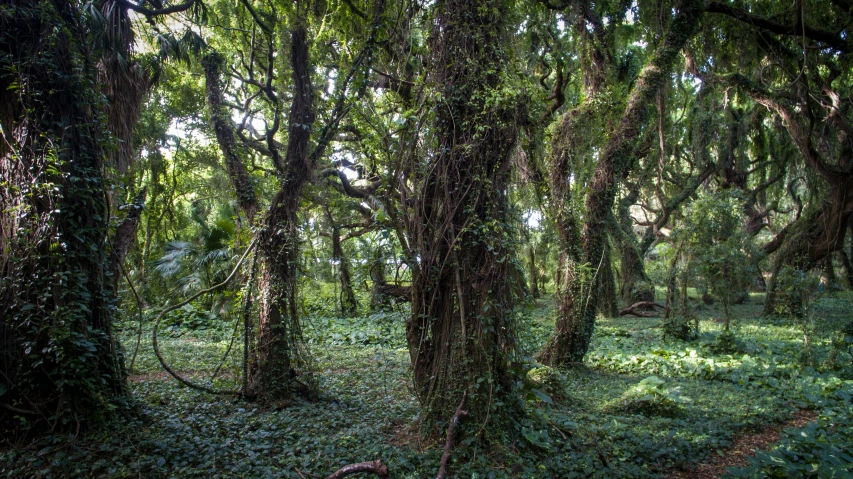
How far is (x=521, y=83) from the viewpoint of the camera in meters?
4.47

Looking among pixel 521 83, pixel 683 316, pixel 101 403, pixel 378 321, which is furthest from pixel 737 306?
pixel 101 403

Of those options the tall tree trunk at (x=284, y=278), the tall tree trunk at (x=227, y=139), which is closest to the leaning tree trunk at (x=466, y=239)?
the tall tree trunk at (x=284, y=278)

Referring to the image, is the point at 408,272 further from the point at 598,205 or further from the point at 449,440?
the point at 598,205

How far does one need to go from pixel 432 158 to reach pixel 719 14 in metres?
7.21

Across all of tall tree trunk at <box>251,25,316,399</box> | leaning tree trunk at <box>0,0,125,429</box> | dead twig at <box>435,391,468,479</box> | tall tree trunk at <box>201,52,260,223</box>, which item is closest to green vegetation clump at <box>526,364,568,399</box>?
dead twig at <box>435,391,468,479</box>

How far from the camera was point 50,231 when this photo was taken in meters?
3.97

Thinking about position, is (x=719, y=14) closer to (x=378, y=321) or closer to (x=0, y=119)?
(x=378, y=321)

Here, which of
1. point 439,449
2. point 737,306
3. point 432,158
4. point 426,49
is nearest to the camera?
point 439,449

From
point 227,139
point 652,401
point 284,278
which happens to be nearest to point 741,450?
point 652,401

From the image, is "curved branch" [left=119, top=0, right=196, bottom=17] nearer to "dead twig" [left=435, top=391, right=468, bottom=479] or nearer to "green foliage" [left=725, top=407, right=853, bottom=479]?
"dead twig" [left=435, top=391, right=468, bottom=479]

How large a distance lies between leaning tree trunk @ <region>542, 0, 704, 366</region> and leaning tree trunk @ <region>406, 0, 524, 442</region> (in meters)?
3.40

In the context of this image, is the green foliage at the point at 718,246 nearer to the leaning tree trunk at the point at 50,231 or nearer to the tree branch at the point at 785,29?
the tree branch at the point at 785,29

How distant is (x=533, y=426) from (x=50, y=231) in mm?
4308

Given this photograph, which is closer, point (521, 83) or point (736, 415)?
point (521, 83)
